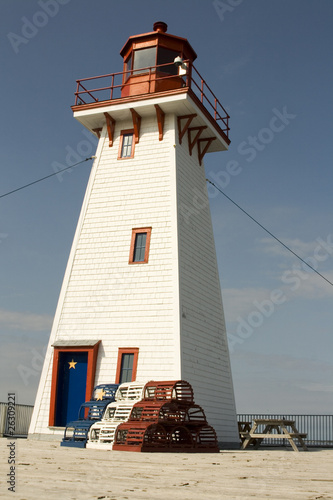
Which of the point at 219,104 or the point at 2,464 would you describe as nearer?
the point at 2,464

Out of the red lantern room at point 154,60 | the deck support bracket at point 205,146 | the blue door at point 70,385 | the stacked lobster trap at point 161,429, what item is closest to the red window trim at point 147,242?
the blue door at point 70,385

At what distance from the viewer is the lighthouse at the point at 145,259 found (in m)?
16.7

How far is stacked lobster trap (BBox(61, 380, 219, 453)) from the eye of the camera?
40.0 feet

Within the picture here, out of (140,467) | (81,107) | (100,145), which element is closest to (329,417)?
(100,145)

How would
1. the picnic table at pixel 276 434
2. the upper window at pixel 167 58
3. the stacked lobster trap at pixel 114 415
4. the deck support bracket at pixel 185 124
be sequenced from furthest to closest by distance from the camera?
1. the upper window at pixel 167 58
2. the deck support bracket at pixel 185 124
3. the picnic table at pixel 276 434
4. the stacked lobster trap at pixel 114 415

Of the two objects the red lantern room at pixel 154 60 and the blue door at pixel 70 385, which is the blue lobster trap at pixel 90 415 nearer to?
the blue door at pixel 70 385

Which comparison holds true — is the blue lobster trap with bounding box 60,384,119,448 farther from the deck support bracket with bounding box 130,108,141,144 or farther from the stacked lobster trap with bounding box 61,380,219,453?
the deck support bracket with bounding box 130,108,141,144

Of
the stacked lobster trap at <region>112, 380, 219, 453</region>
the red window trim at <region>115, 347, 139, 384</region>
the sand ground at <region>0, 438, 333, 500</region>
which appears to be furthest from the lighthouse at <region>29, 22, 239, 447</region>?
the sand ground at <region>0, 438, 333, 500</region>

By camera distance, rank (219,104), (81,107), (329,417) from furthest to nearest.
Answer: (329,417) → (219,104) → (81,107)

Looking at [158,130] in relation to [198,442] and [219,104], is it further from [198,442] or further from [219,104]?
[198,442]

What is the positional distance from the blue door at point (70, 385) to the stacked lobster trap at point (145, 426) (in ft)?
7.89

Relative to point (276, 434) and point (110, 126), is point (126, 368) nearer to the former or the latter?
point (276, 434)

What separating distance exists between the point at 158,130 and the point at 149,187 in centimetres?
236

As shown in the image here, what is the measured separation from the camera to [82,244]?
18.8 m
